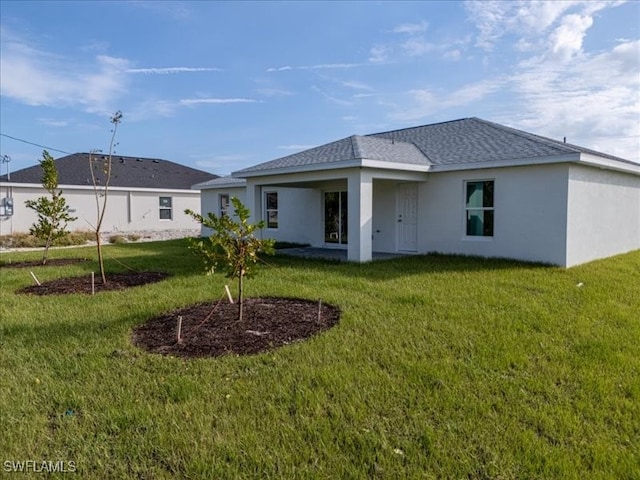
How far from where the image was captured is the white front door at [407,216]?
1437cm

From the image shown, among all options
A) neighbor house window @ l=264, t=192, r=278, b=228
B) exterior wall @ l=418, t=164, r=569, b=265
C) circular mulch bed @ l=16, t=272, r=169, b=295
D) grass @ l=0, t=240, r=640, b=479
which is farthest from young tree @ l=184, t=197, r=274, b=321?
neighbor house window @ l=264, t=192, r=278, b=228

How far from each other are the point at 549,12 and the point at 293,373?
11026 millimetres

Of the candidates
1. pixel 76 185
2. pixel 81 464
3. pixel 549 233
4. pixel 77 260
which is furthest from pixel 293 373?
pixel 76 185

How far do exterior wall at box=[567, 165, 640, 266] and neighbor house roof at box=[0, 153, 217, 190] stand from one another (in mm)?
21836

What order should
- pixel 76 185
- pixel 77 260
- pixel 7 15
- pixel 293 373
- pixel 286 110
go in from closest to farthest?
pixel 293 373, pixel 77 260, pixel 7 15, pixel 286 110, pixel 76 185

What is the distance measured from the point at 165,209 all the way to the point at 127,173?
123 inches

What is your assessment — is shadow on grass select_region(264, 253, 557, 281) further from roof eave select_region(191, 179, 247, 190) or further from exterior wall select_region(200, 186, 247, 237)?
exterior wall select_region(200, 186, 247, 237)

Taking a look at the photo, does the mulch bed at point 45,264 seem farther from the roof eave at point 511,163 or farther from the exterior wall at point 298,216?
the roof eave at point 511,163

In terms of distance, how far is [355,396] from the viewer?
166 inches

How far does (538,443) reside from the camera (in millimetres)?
3434

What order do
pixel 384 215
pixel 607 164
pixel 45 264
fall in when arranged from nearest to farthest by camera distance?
1. pixel 607 164
2. pixel 45 264
3. pixel 384 215

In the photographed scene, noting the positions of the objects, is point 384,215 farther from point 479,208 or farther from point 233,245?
A: point 233,245

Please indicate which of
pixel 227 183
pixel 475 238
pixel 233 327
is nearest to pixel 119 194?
pixel 227 183

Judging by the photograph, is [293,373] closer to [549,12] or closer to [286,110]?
[549,12]
